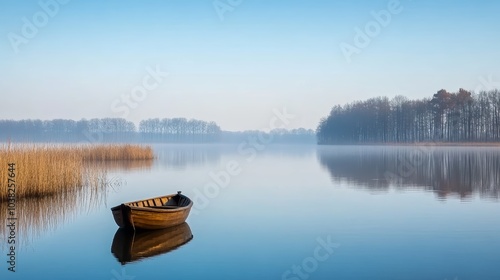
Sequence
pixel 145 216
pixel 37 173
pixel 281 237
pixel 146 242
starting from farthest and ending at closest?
pixel 37 173 → pixel 281 237 → pixel 145 216 → pixel 146 242

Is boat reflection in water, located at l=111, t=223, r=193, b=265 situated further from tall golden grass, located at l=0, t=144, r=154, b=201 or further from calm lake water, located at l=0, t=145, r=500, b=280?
tall golden grass, located at l=0, t=144, r=154, b=201

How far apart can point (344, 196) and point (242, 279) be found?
9616mm

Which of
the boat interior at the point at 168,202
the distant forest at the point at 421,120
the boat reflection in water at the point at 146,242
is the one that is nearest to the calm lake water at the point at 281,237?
the boat reflection in water at the point at 146,242

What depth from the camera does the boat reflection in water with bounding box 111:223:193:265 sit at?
8477mm

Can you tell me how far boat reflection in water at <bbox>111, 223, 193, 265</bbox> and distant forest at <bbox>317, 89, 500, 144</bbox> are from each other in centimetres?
6548

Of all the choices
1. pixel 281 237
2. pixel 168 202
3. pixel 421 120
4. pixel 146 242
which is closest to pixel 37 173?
pixel 168 202

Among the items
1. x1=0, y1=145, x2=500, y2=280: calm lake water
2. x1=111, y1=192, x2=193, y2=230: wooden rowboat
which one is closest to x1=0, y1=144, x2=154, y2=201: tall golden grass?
x1=0, y1=145, x2=500, y2=280: calm lake water

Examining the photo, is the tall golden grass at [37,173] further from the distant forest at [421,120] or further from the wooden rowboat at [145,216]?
the distant forest at [421,120]

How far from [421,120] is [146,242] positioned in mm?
75555

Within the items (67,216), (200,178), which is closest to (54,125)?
(200,178)

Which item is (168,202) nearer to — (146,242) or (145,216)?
(145,216)

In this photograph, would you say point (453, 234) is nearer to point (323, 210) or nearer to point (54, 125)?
point (323, 210)

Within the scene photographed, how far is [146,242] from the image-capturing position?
927 cm

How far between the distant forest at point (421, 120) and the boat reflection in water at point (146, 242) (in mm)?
65478
